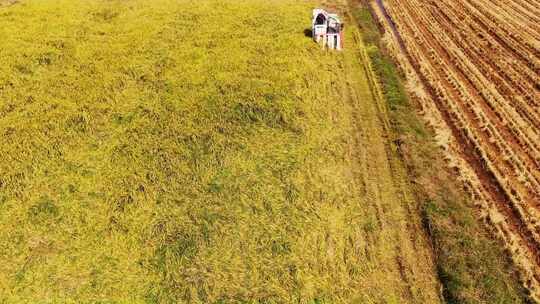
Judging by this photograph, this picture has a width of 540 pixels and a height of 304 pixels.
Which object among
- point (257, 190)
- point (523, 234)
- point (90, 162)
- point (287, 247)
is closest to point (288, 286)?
point (287, 247)

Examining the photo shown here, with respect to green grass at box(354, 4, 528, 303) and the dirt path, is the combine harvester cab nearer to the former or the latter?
the dirt path

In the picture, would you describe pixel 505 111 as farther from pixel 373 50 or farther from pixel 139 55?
pixel 139 55

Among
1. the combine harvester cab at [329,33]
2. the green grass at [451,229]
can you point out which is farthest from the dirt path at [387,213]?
the combine harvester cab at [329,33]

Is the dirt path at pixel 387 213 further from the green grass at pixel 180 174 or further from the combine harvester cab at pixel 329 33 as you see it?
the combine harvester cab at pixel 329 33

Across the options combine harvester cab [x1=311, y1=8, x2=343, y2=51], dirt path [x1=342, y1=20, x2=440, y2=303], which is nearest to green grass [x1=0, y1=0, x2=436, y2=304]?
dirt path [x1=342, y1=20, x2=440, y2=303]

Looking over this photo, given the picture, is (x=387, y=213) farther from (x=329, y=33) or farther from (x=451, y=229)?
(x=329, y=33)
